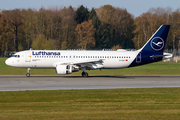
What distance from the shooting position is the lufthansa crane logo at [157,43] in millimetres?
40938

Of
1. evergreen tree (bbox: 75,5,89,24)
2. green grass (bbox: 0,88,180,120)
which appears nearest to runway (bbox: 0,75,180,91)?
green grass (bbox: 0,88,180,120)

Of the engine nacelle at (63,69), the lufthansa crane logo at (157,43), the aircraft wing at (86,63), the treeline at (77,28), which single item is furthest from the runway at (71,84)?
the treeline at (77,28)

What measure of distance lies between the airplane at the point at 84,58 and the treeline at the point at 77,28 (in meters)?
59.0

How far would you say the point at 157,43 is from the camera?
40.9 metres

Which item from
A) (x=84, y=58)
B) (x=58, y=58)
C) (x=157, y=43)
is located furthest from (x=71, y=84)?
(x=157, y=43)

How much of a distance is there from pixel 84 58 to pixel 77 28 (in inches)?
2904

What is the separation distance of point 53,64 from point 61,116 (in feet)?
80.2

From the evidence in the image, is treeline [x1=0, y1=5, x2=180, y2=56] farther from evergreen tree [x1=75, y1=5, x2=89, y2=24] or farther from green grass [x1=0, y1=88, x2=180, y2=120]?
green grass [x1=0, y1=88, x2=180, y2=120]

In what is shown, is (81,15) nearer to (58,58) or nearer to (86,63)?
(58,58)

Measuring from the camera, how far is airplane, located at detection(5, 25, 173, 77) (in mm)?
38125

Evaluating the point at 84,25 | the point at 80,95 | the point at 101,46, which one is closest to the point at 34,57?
the point at 80,95

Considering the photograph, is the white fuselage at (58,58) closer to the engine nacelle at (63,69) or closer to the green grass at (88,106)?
the engine nacelle at (63,69)

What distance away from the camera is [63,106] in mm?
16844

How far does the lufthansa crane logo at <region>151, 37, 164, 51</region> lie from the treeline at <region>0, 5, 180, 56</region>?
60.3 m
